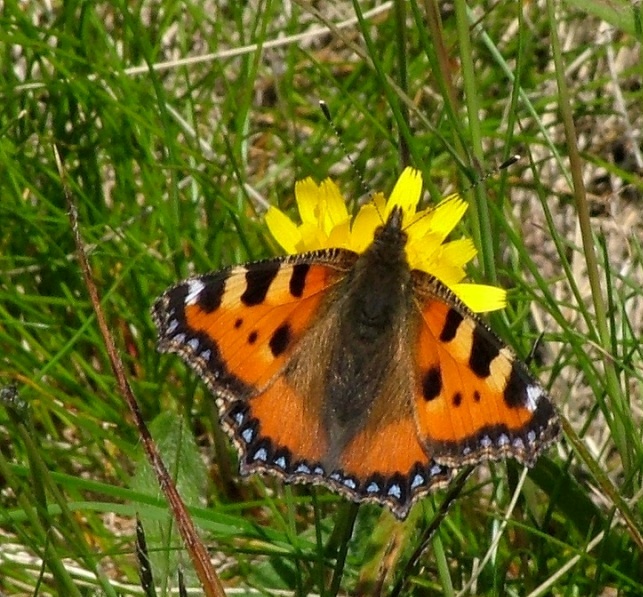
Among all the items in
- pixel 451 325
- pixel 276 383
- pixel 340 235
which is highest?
pixel 340 235

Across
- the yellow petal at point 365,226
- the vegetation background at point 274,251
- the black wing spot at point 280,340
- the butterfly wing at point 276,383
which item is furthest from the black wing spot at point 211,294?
the yellow petal at point 365,226

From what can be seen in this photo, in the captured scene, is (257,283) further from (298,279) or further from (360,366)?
(360,366)

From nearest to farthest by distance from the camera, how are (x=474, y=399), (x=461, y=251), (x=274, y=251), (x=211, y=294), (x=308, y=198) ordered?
A: (x=474, y=399) → (x=211, y=294) → (x=461, y=251) → (x=308, y=198) → (x=274, y=251)

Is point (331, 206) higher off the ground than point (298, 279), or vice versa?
point (331, 206)

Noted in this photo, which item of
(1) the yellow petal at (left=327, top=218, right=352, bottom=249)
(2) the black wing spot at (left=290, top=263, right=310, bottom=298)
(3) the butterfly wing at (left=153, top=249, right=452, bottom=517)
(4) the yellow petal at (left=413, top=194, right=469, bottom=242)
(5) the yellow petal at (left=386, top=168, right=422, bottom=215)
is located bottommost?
(3) the butterfly wing at (left=153, top=249, right=452, bottom=517)

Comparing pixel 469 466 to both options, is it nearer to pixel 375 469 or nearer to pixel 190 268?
pixel 375 469

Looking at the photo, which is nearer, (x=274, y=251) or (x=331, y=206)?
(x=331, y=206)

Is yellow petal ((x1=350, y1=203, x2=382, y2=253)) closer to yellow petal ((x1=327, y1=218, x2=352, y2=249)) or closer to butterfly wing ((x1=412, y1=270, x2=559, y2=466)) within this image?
yellow petal ((x1=327, y1=218, x2=352, y2=249))

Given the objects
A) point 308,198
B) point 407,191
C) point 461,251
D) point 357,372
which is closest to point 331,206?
point 308,198

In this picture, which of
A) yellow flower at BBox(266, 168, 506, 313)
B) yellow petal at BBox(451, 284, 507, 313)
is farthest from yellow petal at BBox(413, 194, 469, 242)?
yellow petal at BBox(451, 284, 507, 313)
